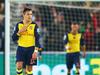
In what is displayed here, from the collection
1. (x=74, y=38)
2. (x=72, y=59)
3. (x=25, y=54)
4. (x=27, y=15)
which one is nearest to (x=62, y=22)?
(x=74, y=38)

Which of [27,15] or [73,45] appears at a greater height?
[27,15]

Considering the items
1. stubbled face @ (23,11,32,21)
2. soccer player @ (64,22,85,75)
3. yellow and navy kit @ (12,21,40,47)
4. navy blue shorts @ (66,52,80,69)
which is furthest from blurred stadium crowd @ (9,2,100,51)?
stubbled face @ (23,11,32,21)

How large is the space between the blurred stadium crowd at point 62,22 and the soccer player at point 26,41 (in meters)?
3.95

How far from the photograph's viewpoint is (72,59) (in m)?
14.6

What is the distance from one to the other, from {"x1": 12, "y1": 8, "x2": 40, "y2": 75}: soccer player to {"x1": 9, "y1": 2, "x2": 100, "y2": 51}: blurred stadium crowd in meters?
3.95

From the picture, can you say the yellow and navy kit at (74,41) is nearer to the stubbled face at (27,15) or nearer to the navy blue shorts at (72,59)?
the navy blue shorts at (72,59)

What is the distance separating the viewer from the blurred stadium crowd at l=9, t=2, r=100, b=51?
49.8ft

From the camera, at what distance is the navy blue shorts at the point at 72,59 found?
569 inches

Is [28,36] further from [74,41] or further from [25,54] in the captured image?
[74,41]

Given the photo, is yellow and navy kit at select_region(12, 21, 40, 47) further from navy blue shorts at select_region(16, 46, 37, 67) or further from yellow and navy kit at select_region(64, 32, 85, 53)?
yellow and navy kit at select_region(64, 32, 85, 53)

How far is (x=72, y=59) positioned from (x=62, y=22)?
4.91 feet

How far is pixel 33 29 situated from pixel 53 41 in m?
Result: 4.84

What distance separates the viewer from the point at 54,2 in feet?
48.5

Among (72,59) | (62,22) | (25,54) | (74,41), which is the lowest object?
(72,59)
